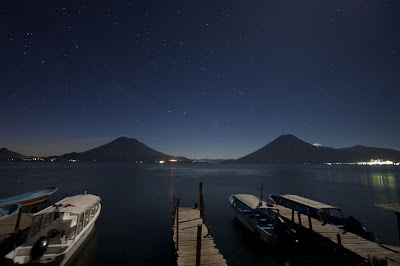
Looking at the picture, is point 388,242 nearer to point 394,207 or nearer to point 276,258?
point 394,207

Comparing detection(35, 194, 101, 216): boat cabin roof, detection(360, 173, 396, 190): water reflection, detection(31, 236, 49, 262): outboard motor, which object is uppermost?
detection(35, 194, 101, 216): boat cabin roof

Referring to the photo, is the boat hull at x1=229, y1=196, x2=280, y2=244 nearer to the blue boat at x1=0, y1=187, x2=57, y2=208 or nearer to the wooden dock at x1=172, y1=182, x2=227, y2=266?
the wooden dock at x1=172, y1=182, x2=227, y2=266

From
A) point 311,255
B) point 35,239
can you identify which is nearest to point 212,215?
point 311,255

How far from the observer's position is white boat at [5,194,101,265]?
1264 centimetres

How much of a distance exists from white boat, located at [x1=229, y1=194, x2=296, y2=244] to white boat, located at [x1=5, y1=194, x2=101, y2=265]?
1578cm

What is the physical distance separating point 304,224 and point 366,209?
29203 mm

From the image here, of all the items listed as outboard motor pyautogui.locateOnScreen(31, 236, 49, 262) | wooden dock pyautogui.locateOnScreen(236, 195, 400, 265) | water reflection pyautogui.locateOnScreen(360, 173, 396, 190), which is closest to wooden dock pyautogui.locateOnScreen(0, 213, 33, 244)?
outboard motor pyautogui.locateOnScreen(31, 236, 49, 262)

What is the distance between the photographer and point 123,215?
104ft

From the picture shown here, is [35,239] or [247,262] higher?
[35,239]

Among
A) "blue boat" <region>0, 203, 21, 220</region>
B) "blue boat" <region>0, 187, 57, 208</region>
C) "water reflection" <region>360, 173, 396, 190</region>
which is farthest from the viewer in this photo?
"water reflection" <region>360, 173, 396, 190</region>

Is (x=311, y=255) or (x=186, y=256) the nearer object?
(x=186, y=256)

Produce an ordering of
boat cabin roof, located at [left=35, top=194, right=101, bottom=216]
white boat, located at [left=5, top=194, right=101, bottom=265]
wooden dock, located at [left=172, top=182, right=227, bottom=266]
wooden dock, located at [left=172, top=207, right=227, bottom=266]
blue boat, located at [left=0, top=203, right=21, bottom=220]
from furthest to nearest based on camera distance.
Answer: blue boat, located at [left=0, top=203, right=21, bottom=220] < boat cabin roof, located at [left=35, top=194, right=101, bottom=216] < white boat, located at [left=5, top=194, right=101, bottom=265] < wooden dock, located at [left=172, top=207, right=227, bottom=266] < wooden dock, located at [left=172, top=182, right=227, bottom=266]

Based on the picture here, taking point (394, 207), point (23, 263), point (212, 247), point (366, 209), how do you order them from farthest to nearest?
point (366, 209) < point (394, 207) < point (212, 247) < point (23, 263)

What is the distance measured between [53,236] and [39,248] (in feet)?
8.00
